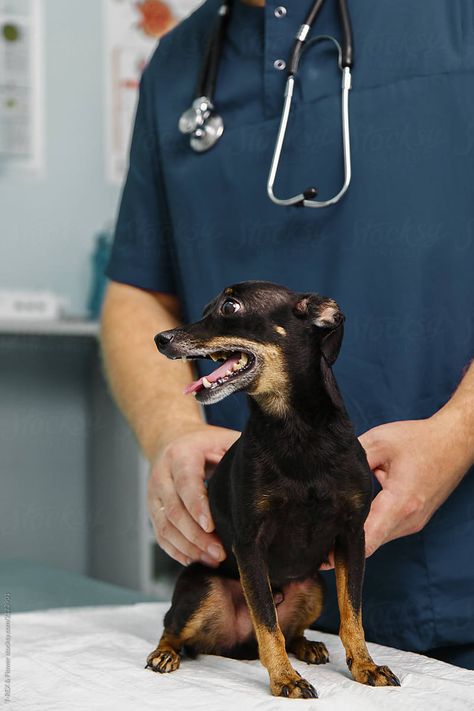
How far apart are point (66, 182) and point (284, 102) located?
1688 millimetres

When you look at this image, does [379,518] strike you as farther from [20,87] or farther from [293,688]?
[20,87]

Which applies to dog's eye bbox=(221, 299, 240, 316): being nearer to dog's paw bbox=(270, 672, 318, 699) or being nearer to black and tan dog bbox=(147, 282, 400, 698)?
black and tan dog bbox=(147, 282, 400, 698)

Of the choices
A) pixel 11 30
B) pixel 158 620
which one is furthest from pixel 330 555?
pixel 11 30

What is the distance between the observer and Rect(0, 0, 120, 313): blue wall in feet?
8.09

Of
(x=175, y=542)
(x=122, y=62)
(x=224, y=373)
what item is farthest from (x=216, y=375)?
(x=122, y=62)

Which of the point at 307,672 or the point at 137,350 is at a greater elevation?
the point at 137,350

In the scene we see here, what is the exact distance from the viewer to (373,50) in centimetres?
94

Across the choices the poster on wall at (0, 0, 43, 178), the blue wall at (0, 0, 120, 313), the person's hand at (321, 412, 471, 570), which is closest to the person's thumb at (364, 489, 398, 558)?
the person's hand at (321, 412, 471, 570)

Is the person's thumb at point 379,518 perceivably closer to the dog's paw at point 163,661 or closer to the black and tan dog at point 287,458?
the black and tan dog at point 287,458

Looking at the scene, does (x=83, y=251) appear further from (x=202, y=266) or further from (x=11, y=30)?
(x=202, y=266)

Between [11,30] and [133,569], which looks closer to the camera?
[133,569]

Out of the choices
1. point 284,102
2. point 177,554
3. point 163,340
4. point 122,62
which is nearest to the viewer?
point 163,340

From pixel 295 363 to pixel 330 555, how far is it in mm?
171

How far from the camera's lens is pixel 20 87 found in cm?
249
